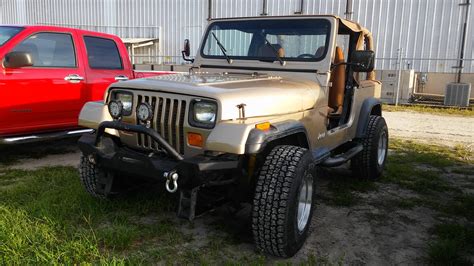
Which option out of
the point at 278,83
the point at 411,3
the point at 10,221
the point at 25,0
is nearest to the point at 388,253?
the point at 278,83

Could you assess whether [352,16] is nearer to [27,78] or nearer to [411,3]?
[411,3]

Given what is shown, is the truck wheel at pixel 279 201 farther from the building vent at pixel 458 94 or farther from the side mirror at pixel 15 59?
the building vent at pixel 458 94

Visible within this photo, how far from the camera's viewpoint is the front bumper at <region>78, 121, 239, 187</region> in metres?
2.80

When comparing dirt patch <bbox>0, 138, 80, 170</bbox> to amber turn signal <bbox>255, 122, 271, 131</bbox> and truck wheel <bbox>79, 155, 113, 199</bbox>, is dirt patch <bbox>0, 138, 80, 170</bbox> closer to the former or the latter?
truck wheel <bbox>79, 155, 113, 199</bbox>

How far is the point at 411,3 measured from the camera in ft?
50.7

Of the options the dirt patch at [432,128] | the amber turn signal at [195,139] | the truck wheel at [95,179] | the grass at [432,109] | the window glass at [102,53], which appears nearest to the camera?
the amber turn signal at [195,139]

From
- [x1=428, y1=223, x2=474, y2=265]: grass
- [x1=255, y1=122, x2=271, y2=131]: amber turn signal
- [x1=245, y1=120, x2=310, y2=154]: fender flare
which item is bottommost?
[x1=428, y1=223, x2=474, y2=265]: grass

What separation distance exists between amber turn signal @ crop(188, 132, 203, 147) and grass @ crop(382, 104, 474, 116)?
1141 centimetres

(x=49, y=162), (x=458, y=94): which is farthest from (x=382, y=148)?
(x=458, y=94)

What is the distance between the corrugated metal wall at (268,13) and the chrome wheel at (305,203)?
1282 cm

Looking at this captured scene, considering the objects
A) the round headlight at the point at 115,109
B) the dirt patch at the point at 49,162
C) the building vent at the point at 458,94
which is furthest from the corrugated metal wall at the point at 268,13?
the round headlight at the point at 115,109

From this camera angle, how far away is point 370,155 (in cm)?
508

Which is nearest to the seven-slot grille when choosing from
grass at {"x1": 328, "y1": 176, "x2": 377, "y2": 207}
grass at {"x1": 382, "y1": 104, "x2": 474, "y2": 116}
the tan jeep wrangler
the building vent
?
the tan jeep wrangler

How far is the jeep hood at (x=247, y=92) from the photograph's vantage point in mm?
3010
